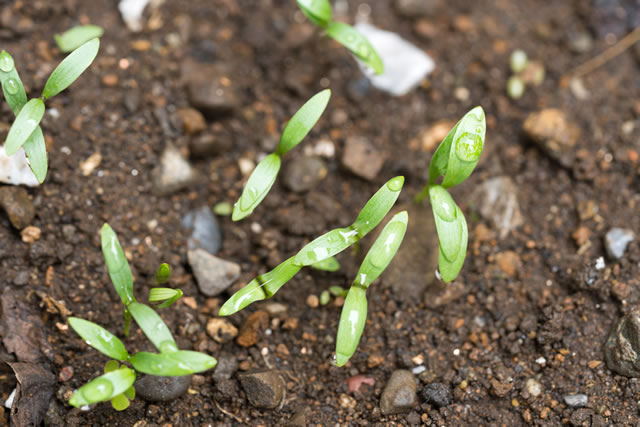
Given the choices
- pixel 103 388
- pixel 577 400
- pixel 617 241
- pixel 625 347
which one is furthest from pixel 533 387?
pixel 103 388

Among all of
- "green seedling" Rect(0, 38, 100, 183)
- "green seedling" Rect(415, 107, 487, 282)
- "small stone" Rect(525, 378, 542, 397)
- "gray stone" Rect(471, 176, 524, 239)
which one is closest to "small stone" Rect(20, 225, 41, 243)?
"green seedling" Rect(0, 38, 100, 183)

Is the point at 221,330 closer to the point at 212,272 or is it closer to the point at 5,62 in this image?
the point at 212,272

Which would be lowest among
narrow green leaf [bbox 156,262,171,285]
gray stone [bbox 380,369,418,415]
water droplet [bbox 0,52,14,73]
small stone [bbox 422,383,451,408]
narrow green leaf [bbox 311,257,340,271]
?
small stone [bbox 422,383,451,408]

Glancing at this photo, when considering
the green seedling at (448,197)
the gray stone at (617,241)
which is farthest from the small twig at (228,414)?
the gray stone at (617,241)

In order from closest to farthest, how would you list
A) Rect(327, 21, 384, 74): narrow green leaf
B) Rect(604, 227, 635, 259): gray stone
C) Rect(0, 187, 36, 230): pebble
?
Rect(0, 187, 36, 230): pebble < Rect(604, 227, 635, 259): gray stone < Rect(327, 21, 384, 74): narrow green leaf

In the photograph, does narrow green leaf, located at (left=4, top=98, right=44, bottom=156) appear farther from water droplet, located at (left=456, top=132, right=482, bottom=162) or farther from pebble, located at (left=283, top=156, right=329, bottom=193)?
water droplet, located at (left=456, top=132, right=482, bottom=162)

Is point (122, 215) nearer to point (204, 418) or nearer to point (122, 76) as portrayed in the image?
point (122, 76)

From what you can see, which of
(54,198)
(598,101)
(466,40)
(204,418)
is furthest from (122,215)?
(598,101)
